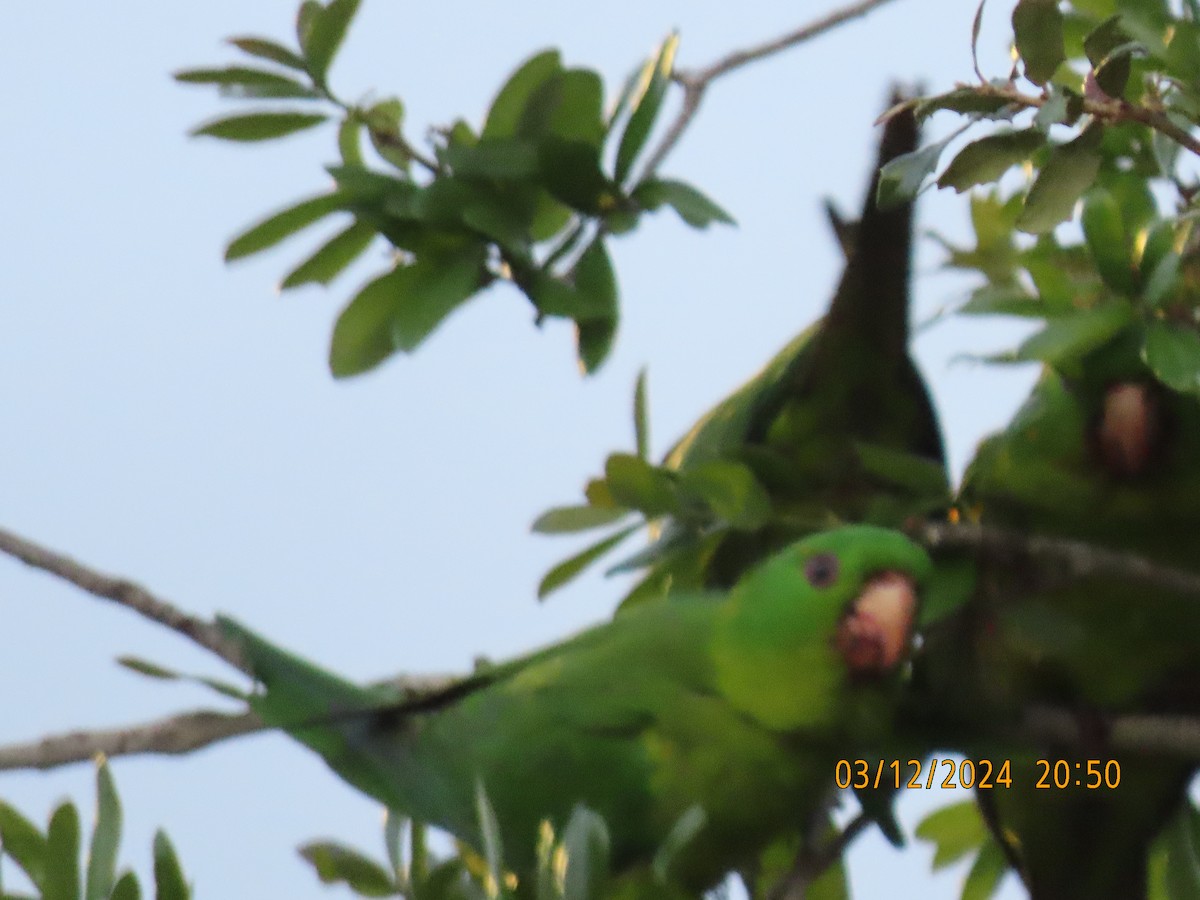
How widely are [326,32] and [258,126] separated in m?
0.11

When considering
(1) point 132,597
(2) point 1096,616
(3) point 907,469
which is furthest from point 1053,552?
(1) point 132,597

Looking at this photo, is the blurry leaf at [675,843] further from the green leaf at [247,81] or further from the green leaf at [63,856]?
the green leaf at [247,81]

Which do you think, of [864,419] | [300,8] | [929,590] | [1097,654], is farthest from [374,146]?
[1097,654]

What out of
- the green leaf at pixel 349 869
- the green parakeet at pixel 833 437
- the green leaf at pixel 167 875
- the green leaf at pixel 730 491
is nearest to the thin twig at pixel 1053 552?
the green parakeet at pixel 833 437

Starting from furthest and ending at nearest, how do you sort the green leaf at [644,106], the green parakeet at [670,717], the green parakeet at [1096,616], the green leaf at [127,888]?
the green parakeet at [1096,616]
the green leaf at [644,106]
the green parakeet at [670,717]
the green leaf at [127,888]

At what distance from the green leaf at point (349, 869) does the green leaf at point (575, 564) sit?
0.95 feet

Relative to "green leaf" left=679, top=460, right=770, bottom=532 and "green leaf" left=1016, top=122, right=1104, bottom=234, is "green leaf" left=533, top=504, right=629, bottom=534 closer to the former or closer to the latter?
"green leaf" left=679, top=460, right=770, bottom=532

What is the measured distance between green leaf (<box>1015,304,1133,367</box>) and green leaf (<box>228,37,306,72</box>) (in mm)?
602

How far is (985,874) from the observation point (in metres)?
1.39

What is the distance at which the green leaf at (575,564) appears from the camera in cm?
117

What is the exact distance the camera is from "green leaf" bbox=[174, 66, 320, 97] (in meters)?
1.13

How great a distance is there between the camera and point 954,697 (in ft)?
3.73

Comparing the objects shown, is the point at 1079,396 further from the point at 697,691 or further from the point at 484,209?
the point at 484,209
